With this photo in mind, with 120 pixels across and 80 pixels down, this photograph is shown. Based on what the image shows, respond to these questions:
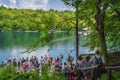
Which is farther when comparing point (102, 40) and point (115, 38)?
point (115, 38)

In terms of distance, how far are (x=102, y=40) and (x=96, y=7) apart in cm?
123

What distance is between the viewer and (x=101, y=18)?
42.4ft

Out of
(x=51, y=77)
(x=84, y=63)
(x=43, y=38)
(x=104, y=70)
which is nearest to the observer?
(x=51, y=77)

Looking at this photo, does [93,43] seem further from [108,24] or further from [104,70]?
[104,70]

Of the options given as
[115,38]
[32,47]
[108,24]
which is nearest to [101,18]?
[32,47]

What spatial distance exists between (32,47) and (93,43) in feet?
27.4

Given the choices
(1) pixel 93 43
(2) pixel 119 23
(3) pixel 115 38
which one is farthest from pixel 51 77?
(1) pixel 93 43

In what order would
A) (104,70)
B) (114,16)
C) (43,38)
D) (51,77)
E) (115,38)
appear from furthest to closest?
(115,38) → (114,16) → (43,38) → (104,70) → (51,77)

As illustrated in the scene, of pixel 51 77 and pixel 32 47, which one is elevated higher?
pixel 32 47

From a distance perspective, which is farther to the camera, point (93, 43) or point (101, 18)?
point (93, 43)

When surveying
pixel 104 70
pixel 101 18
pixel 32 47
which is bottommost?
pixel 104 70

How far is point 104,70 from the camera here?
12.8 meters

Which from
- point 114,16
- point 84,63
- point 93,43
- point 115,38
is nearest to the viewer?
point 84,63

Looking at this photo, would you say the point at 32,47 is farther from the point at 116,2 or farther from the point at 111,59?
the point at 111,59
